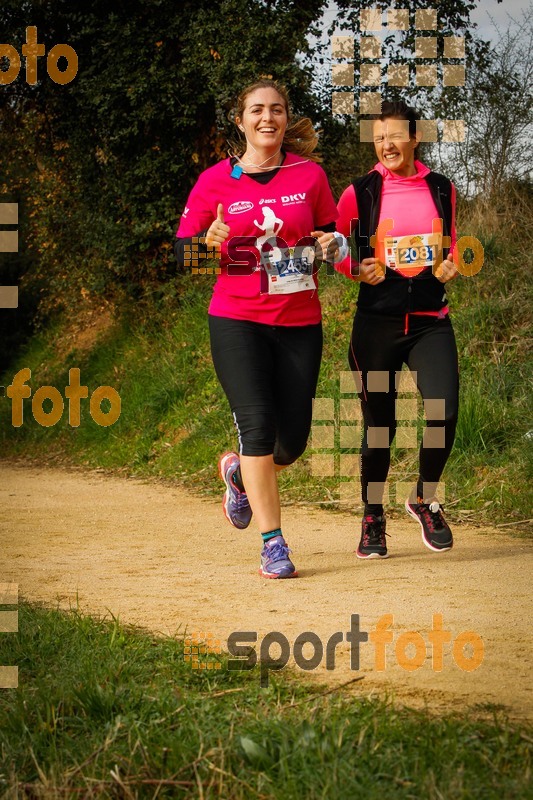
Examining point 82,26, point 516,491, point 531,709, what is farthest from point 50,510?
point 82,26

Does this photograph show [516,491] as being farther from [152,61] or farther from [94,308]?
[94,308]

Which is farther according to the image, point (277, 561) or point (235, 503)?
point (235, 503)

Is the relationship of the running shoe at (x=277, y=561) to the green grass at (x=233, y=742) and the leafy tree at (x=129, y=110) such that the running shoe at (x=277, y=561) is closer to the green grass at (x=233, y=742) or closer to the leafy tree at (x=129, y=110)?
the green grass at (x=233, y=742)

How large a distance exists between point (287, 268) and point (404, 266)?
0.66 meters

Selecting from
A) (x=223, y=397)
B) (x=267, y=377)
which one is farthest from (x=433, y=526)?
(x=223, y=397)

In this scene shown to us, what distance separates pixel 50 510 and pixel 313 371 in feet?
12.2

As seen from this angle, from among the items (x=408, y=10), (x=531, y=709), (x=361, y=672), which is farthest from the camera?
(x=408, y=10)

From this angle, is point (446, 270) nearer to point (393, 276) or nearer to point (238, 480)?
point (393, 276)

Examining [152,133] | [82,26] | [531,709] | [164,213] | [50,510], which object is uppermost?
[82,26]

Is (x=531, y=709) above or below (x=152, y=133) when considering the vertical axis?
below

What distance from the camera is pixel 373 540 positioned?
600cm

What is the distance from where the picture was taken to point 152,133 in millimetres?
13781

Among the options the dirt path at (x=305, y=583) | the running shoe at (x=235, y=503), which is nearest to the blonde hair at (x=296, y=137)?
the running shoe at (x=235, y=503)

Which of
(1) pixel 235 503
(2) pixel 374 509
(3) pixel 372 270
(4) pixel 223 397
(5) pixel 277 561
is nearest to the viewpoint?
(5) pixel 277 561
